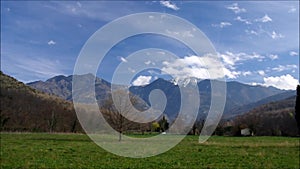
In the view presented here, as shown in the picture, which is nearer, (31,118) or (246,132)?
(246,132)

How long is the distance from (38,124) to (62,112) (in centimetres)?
1193

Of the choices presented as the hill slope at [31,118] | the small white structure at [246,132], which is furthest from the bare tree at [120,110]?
the small white structure at [246,132]

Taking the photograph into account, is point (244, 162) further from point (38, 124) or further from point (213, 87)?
point (38, 124)

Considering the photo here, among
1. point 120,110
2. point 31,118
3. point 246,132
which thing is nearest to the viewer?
point 120,110

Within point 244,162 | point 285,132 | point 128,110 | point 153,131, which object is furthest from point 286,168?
Result: point 285,132

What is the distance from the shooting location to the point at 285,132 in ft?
277

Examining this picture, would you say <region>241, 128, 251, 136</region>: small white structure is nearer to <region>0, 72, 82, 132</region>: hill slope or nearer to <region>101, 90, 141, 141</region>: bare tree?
<region>0, 72, 82, 132</region>: hill slope

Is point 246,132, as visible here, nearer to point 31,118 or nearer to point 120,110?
point 31,118

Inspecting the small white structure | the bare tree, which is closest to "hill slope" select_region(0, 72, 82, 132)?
the bare tree

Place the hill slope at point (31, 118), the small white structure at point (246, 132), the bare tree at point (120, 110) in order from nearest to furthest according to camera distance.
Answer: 1. the bare tree at point (120, 110)
2. the hill slope at point (31, 118)
3. the small white structure at point (246, 132)

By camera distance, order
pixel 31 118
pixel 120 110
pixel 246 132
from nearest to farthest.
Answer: pixel 120 110 < pixel 246 132 < pixel 31 118

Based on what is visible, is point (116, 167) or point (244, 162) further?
point (244, 162)

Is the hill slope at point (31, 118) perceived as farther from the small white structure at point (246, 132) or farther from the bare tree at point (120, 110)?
the small white structure at point (246, 132)

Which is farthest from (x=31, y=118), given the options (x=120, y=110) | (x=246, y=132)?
(x=120, y=110)
